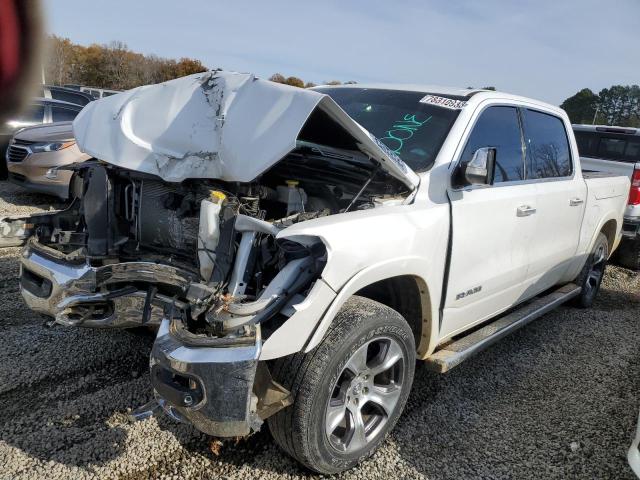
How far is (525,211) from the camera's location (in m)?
3.50

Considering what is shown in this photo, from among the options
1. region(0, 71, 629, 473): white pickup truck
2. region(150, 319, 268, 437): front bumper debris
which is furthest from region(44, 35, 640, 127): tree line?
region(150, 319, 268, 437): front bumper debris

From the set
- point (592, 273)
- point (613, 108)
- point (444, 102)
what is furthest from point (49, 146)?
point (613, 108)

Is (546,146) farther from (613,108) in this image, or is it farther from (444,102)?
(613,108)

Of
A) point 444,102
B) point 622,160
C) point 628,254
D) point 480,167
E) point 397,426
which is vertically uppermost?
point 444,102

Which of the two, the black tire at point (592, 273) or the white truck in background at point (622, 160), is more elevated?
the white truck in background at point (622, 160)

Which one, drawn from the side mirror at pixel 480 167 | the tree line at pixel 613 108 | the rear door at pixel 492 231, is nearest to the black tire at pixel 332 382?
the rear door at pixel 492 231

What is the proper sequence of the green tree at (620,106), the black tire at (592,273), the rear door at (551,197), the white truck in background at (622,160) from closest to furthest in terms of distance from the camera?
1. the rear door at (551,197)
2. the black tire at (592,273)
3. the white truck in background at (622,160)
4. the green tree at (620,106)

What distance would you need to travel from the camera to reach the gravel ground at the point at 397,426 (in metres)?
2.53

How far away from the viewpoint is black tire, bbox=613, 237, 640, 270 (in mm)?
6883

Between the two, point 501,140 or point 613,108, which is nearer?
point 501,140

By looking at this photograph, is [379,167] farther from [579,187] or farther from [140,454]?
[579,187]

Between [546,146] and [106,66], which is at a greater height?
[106,66]

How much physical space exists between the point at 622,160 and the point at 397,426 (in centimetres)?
626

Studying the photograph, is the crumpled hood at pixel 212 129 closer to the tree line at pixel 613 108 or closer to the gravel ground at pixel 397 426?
the gravel ground at pixel 397 426
